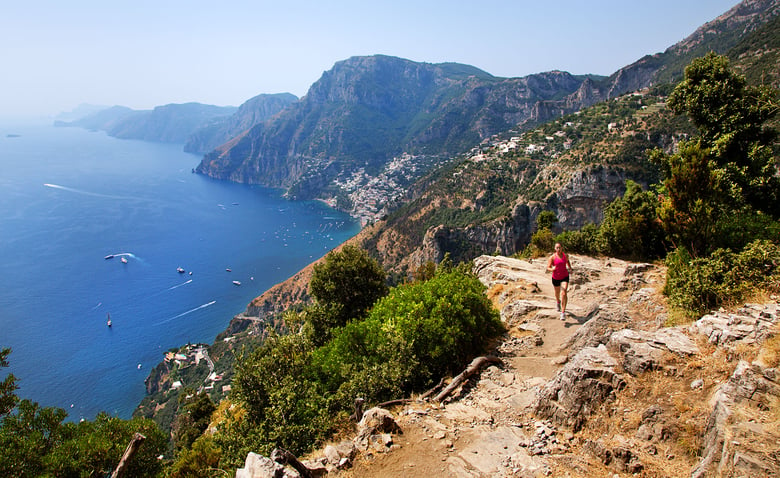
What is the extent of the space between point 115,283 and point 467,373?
5916 inches

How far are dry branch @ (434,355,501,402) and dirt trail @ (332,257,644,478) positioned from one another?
231mm

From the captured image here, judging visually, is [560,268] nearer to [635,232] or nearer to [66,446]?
[635,232]

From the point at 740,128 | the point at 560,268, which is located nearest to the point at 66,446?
the point at 560,268

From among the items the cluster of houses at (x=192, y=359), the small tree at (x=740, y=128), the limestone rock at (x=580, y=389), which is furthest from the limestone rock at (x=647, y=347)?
the cluster of houses at (x=192, y=359)

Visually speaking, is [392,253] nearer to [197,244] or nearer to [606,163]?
[606,163]

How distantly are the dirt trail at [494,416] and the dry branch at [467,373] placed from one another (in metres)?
0.23

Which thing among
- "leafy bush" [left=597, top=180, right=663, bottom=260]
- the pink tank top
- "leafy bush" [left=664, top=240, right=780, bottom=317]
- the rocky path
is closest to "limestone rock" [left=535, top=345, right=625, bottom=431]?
the rocky path

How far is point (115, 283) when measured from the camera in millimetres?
124938

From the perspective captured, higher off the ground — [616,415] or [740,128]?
[740,128]

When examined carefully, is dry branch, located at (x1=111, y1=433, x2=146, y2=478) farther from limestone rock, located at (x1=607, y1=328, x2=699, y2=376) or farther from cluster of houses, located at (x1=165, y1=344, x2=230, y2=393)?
cluster of houses, located at (x1=165, y1=344, x2=230, y2=393)

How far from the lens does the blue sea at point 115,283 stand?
8506cm

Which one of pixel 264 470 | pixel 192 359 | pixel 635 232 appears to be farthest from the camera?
pixel 192 359

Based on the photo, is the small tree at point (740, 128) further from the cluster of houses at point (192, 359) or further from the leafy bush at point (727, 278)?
the cluster of houses at point (192, 359)

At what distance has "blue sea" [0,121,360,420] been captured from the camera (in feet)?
279
